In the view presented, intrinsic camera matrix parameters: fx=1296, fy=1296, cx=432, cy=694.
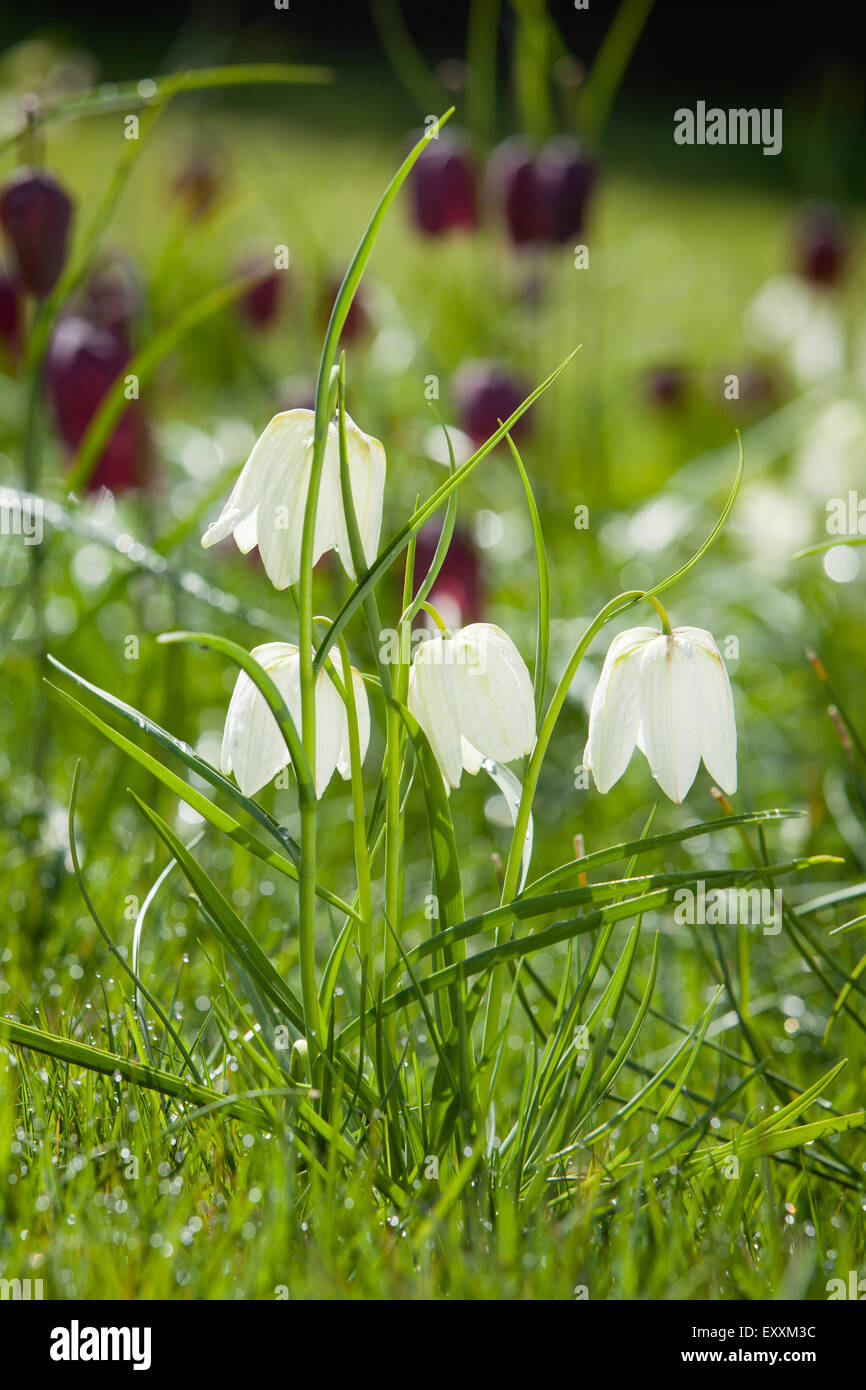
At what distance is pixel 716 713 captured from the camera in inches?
21.9

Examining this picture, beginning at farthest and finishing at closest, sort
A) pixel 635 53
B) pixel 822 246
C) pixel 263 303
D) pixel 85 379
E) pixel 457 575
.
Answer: pixel 635 53
pixel 822 246
pixel 263 303
pixel 457 575
pixel 85 379

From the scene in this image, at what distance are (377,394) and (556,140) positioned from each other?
0.47 meters

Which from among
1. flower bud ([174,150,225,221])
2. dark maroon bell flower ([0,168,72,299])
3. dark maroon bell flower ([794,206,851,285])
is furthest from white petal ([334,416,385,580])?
dark maroon bell flower ([794,206,851,285])

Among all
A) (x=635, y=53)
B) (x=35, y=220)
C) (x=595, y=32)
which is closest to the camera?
(x=35, y=220)

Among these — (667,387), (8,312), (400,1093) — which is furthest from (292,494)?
(667,387)

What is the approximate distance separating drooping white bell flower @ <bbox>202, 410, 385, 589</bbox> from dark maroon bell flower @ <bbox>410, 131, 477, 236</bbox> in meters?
1.04

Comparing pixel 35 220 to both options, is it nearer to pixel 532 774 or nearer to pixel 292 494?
pixel 292 494

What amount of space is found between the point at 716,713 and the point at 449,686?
12 centimetres

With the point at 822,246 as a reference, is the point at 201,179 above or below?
above

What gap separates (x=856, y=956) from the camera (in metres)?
0.95

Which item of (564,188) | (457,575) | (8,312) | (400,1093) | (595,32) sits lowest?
(400,1093)

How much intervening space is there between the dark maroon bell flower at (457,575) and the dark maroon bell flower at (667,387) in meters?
1.03

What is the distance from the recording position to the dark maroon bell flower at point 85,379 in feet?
3.41

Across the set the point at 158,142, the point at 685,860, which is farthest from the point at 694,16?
the point at 685,860
